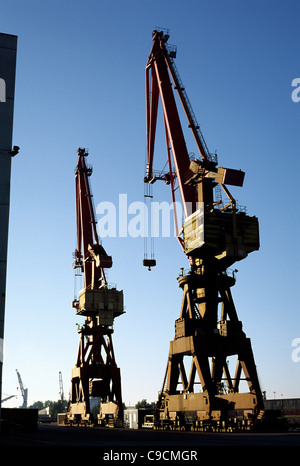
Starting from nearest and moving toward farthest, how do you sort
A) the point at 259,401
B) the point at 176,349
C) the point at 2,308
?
the point at 2,308
the point at 259,401
the point at 176,349

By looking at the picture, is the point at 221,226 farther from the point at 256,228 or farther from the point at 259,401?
the point at 259,401

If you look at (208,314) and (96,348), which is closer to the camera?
(208,314)

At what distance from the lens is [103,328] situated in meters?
74.8

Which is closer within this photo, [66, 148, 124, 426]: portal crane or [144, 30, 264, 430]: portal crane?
[144, 30, 264, 430]: portal crane

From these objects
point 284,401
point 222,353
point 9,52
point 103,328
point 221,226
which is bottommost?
point 284,401

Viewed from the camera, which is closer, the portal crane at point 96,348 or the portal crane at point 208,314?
the portal crane at point 208,314

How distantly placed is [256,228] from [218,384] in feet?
47.9

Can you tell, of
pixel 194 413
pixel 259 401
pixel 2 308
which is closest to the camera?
pixel 2 308

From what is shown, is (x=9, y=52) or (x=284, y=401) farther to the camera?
(x=284, y=401)

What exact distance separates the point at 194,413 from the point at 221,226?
15606 millimetres

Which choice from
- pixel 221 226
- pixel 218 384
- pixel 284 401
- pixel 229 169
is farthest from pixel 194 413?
pixel 284 401
